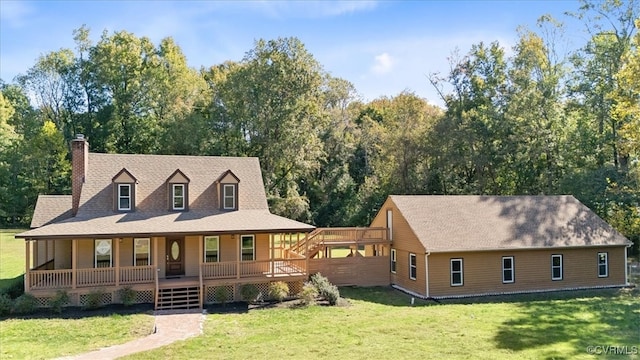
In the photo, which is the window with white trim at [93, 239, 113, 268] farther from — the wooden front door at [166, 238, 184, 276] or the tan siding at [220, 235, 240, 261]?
the tan siding at [220, 235, 240, 261]

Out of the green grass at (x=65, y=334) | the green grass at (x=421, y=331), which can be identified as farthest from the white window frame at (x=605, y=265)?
the green grass at (x=65, y=334)

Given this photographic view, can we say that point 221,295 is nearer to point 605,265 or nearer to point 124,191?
point 124,191

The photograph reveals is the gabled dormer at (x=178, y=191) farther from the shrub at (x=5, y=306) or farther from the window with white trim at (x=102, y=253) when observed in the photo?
the shrub at (x=5, y=306)

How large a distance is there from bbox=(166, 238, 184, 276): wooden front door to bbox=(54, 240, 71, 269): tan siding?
446 centimetres

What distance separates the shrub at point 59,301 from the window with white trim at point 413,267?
14741mm

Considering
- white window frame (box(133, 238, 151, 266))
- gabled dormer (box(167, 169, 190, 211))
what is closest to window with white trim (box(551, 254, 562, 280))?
gabled dormer (box(167, 169, 190, 211))

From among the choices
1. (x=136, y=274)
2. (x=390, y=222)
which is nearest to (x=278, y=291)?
(x=136, y=274)

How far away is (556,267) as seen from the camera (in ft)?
74.6

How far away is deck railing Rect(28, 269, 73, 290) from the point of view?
712 inches

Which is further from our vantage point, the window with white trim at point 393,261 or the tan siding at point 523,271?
the window with white trim at point 393,261

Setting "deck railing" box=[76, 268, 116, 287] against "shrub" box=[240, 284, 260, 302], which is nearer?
"deck railing" box=[76, 268, 116, 287]

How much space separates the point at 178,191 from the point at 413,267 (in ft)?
38.4

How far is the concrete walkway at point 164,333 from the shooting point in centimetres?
1279

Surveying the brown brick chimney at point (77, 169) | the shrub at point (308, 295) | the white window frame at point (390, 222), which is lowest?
the shrub at point (308, 295)
